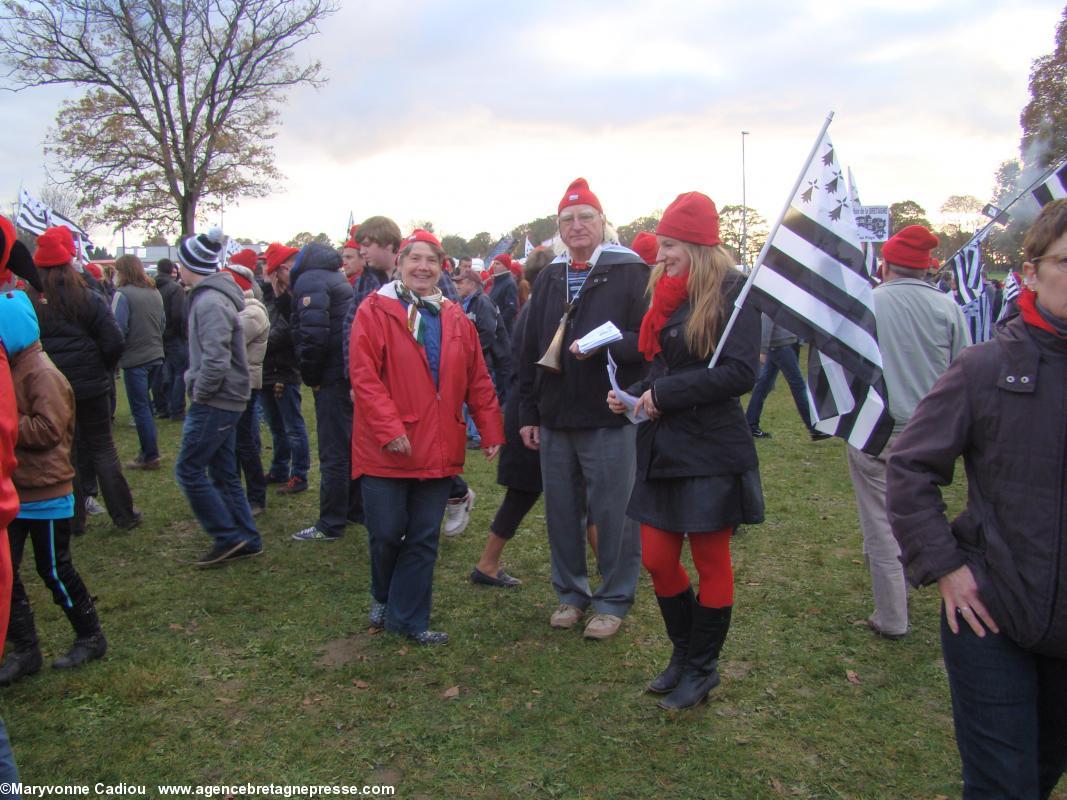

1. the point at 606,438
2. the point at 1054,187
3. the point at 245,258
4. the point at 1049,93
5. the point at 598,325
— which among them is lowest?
the point at 606,438

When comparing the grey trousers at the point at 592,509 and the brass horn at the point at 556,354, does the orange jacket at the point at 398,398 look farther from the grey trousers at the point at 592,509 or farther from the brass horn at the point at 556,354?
the grey trousers at the point at 592,509

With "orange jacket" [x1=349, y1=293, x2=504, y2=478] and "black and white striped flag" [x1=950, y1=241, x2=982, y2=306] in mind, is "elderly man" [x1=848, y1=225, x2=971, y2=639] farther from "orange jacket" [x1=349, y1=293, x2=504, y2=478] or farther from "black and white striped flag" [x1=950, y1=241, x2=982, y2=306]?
"black and white striped flag" [x1=950, y1=241, x2=982, y2=306]

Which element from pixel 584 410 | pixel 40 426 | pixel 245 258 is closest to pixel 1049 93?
pixel 245 258

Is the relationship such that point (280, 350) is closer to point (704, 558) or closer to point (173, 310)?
point (704, 558)

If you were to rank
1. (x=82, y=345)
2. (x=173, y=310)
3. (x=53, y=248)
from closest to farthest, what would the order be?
1. (x=53, y=248)
2. (x=82, y=345)
3. (x=173, y=310)

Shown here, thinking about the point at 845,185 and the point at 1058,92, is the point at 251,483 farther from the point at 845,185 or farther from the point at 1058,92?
the point at 1058,92

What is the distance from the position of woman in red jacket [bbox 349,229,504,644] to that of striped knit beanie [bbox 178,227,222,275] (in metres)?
2.08

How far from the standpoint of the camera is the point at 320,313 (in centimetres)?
600

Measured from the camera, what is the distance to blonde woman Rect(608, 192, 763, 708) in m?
3.42

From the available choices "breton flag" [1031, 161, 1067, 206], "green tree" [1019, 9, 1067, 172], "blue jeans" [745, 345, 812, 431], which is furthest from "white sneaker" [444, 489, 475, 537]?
"green tree" [1019, 9, 1067, 172]

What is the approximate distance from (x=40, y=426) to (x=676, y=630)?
3.05 m

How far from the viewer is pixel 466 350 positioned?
14.7 feet

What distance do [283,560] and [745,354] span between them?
378 cm

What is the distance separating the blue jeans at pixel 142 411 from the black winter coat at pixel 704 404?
21.2 feet
